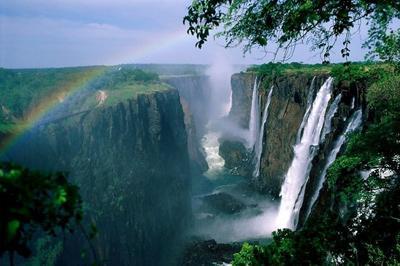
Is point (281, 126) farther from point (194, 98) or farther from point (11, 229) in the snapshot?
point (194, 98)

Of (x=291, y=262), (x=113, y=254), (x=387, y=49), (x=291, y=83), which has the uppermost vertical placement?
(x=387, y=49)

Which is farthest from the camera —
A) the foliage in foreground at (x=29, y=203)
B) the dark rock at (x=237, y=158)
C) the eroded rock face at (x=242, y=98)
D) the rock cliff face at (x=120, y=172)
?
the eroded rock face at (x=242, y=98)

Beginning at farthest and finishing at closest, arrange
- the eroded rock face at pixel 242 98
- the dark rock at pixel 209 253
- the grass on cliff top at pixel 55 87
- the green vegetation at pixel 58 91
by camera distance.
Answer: the eroded rock face at pixel 242 98
the grass on cliff top at pixel 55 87
the green vegetation at pixel 58 91
the dark rock at pixel 209 253

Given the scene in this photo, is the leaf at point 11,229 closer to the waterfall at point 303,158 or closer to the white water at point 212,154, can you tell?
the waterfall at point 303,158

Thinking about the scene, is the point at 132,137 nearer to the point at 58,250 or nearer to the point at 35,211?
the point at 58,250

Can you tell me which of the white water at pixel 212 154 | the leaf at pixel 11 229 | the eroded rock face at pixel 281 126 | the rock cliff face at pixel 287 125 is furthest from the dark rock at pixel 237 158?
the leaf at pixel 11 229

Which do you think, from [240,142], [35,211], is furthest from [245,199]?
[35,211]

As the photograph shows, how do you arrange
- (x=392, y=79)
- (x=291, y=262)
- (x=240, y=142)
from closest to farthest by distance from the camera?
1. (x=291, y=262)
2. (x=392, y=79)
3. (x=240, y=142)
